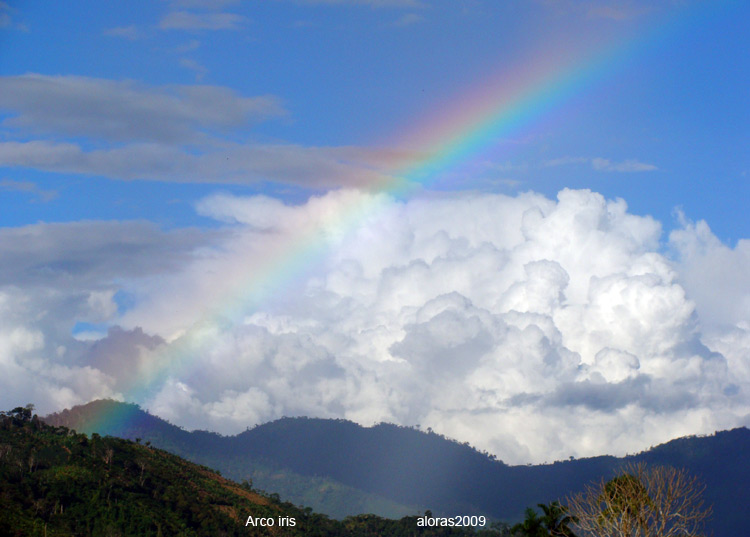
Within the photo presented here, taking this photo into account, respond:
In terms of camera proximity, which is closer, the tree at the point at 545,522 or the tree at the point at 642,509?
the tree at the point at 642,509

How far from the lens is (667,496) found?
7156 cm

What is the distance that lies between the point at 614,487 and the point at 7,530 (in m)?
98.7

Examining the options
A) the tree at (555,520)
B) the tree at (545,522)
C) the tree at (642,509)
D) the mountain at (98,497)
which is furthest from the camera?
the mountain at (98,497)

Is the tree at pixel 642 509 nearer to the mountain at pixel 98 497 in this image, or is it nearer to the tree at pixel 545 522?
the tree at pixel 545 522

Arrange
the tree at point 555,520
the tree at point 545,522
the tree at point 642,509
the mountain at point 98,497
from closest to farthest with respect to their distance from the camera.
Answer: the tree at point 642,509
the tree at point 555,520
the tree at point 545,522
the mountain at point 98,497

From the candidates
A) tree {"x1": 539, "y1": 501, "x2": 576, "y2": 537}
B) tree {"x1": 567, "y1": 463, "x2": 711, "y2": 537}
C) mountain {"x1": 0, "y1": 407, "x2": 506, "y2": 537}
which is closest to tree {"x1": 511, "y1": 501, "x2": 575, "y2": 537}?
tree {"x1": 539, "y1": 501, "x2": 576, "y2": 537}

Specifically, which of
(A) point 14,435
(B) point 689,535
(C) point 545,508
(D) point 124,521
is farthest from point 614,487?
(A) point 14,435

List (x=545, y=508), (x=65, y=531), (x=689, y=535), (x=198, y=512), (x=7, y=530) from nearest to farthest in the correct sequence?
(x=689, y=535)
(x=545, y=508)
(x=7, y=530)
(x=65, y=531)
(x=198, y=512)

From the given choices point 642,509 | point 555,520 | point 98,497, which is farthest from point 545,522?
point 98,497

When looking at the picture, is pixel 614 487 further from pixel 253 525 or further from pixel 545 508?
pixel 253 525

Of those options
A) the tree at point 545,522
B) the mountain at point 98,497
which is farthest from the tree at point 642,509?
the mountain at point 98,497

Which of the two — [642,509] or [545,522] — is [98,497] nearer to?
[545,522]

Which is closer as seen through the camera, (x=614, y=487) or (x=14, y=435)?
(x=614, y=487)

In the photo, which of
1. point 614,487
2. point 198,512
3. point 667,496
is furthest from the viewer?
point 198,512
